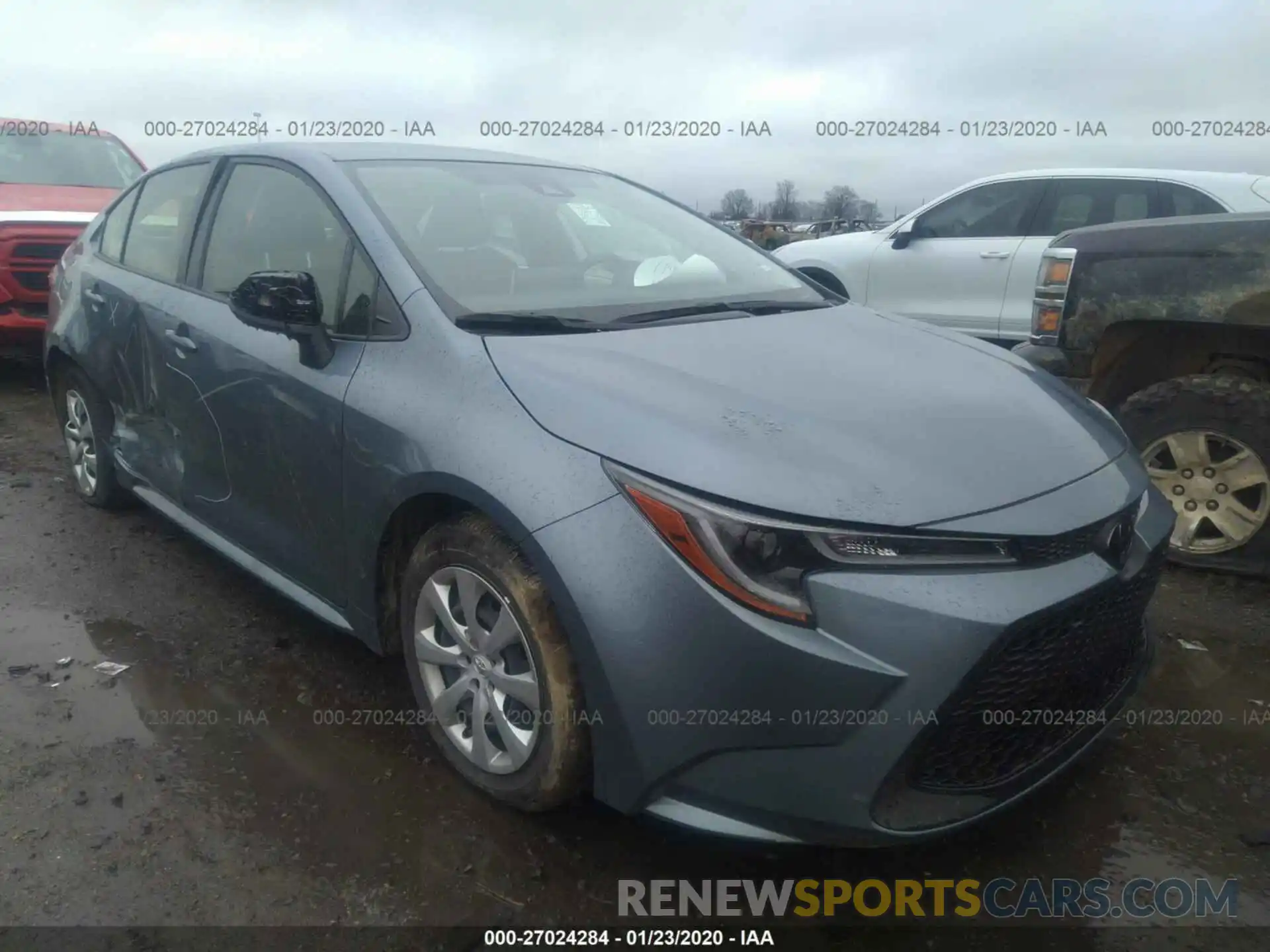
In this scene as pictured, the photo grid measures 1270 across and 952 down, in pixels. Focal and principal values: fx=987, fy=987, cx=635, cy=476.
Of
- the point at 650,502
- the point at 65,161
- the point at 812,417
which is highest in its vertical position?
the point at 65,161

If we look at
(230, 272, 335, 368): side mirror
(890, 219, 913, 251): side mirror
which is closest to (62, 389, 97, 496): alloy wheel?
(230, 272, 335, 368): side mirror

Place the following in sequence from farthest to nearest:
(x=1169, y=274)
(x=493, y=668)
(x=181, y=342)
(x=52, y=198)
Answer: (x=52, y=198) → (x=1169, y=274) → (x=181, y=342) → (x=493, y=668)

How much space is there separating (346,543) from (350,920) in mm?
960

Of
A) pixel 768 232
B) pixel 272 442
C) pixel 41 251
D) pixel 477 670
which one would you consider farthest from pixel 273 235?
pixel 768 232

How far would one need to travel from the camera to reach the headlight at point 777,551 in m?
1.89

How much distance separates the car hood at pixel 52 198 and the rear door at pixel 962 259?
5.82m

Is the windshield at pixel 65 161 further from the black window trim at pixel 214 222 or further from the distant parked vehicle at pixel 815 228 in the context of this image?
the distant parked vehicle at pixel 815 228

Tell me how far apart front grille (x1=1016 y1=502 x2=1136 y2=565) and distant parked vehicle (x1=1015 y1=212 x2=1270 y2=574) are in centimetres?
186

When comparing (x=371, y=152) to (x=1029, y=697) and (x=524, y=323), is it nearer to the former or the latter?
(x=524, y=323)

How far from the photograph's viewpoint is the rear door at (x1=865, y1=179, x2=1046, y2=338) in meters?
6.84

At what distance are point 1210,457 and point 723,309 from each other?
88.8 inches

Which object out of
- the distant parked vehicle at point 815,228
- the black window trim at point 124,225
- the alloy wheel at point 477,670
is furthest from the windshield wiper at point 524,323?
the distant parked vehicle at point 815,228

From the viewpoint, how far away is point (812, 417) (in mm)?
2172

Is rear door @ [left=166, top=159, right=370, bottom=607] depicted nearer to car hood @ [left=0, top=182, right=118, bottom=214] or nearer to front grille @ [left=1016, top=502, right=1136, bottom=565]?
front grille @ [left=1016, top=502, right=1136, bottom=565]
